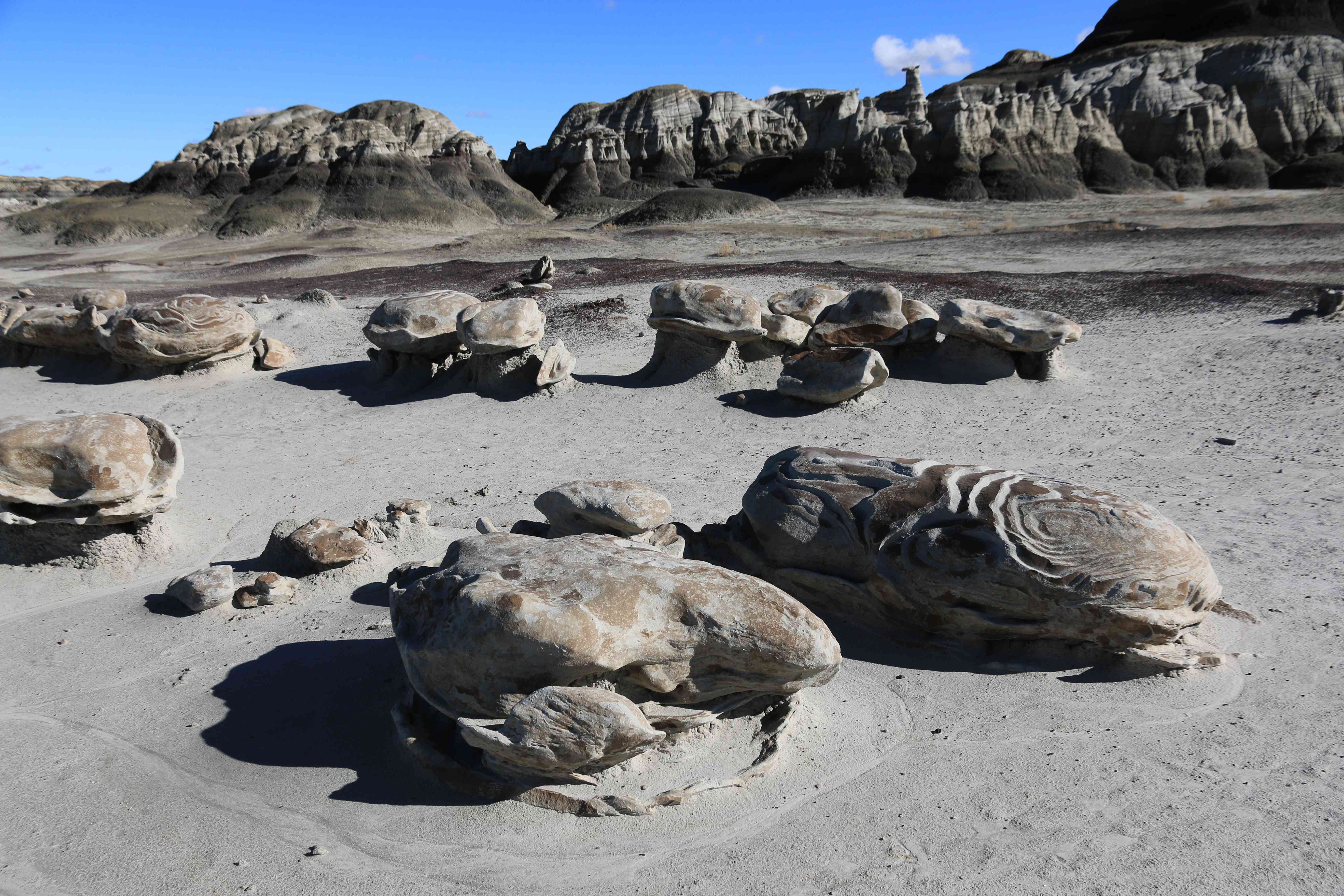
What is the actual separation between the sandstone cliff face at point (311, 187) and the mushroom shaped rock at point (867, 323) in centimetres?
3348

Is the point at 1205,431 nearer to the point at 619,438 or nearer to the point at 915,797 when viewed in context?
the point at 619,438

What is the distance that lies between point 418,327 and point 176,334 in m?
2.91

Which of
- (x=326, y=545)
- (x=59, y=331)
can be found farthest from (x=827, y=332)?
(x=59, y=331)

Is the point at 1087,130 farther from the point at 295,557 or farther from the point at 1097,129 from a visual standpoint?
the point at 295,557

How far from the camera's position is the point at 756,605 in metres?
3.33

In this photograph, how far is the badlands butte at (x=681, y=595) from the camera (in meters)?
2.93

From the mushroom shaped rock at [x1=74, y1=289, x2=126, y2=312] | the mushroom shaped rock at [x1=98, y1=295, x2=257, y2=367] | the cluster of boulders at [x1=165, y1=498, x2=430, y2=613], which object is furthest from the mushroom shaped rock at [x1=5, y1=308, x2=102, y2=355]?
the cluster of boulders at [x1=165, y1=498, x2=430, y2=613]

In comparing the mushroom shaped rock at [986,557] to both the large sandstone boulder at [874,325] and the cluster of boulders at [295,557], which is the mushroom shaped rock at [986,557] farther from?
the large sandstone boulder at [874,325]

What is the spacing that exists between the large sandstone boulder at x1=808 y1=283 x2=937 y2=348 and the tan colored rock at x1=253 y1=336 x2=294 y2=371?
625 centimetres

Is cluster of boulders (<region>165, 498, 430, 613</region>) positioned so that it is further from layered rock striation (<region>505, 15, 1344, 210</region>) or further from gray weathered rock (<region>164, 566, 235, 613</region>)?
layered rock striation (<region>505, 15, 1344, 210</region>)

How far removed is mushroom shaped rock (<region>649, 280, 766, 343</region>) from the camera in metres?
8.84

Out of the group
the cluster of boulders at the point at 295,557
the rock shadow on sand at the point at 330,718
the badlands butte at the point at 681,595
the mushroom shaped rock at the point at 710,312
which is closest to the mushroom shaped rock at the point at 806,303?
→ the badlands butte at the point at 681,595

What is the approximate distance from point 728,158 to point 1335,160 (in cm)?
2858

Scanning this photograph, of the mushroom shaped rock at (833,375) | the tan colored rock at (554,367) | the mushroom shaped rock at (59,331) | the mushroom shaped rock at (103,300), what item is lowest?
the mushroom shaped rock at (833,375)
